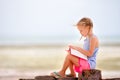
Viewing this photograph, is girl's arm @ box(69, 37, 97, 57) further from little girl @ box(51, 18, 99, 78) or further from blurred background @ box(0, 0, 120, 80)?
blurred background @ box(0, 0, 120, 80)

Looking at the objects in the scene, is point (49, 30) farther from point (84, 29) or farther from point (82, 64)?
point (82, 64)

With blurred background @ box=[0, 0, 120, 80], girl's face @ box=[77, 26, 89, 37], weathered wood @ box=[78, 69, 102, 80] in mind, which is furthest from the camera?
blurred background @ box=[0, 0, 120, 80]

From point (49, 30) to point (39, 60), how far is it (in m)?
2.02

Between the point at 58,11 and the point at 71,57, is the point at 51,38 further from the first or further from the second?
the point at 71,57

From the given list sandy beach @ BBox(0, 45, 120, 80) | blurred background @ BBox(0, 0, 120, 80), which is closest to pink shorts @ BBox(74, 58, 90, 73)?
sandy beach @ BBox(0, 45, 120, 80)

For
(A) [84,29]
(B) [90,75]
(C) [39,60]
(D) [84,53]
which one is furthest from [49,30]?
(B) [90,75]

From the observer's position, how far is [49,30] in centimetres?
838

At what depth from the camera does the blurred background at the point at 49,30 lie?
6.33m

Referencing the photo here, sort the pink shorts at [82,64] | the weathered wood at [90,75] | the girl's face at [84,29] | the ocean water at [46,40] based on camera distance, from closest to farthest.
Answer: the weathered wood at [90,75], the pink shorts at [82,64], the girl's face at [84,29], the ocean water at [46,40]

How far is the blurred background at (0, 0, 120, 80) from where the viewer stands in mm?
6328

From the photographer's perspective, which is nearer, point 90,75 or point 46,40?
point 90,75

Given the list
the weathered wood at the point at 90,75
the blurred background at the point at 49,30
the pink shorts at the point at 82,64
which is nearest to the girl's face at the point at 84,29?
the pink shorts at the point at 82,64

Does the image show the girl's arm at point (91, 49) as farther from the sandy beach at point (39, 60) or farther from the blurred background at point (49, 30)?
the blurred background at point (49, 30)

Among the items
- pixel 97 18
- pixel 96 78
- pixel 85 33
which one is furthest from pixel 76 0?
pixel 96 78
